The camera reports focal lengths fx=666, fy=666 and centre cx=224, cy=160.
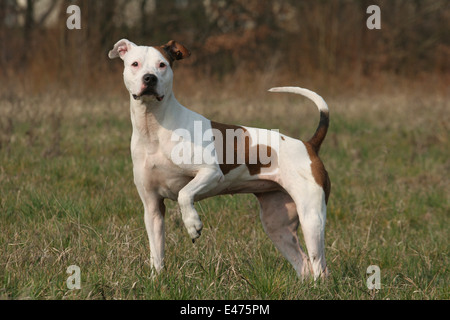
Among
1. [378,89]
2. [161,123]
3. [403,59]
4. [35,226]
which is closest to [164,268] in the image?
[161,123]

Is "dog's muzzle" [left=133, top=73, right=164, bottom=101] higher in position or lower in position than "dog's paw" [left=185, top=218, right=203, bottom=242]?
higher

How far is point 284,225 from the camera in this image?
4.80m

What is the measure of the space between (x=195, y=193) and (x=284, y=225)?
961mm

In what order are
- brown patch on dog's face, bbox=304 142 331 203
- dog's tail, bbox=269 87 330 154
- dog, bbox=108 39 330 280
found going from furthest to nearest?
dog's tail, bbox=269 87 330 154 → brown patch on dog's face, bbox=304 142 331 203 → dog, bbox=108 39 330 280

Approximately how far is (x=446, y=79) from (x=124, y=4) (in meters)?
9.22

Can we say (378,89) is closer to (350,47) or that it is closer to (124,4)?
(350,47)

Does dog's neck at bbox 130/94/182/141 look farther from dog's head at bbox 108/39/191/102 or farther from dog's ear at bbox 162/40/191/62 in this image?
dog's ear at bbox 162/40/191/62

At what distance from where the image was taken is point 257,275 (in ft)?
13.3

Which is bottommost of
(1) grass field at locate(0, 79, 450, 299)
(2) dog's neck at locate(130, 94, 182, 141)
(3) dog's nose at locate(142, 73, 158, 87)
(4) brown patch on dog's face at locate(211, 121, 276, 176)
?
(1) grass field at locate(0, 79, 450, 299)

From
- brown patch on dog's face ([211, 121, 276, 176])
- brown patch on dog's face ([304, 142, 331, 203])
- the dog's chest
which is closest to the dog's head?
the dog's chest

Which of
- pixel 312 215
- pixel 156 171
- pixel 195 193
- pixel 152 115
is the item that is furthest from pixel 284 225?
pixel 152 115

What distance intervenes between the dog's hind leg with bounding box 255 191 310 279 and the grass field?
0.10 metres

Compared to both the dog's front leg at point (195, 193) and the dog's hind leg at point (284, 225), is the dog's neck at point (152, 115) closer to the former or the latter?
the dog's front leg at point (195, 193)

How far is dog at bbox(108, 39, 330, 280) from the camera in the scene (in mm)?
4094
